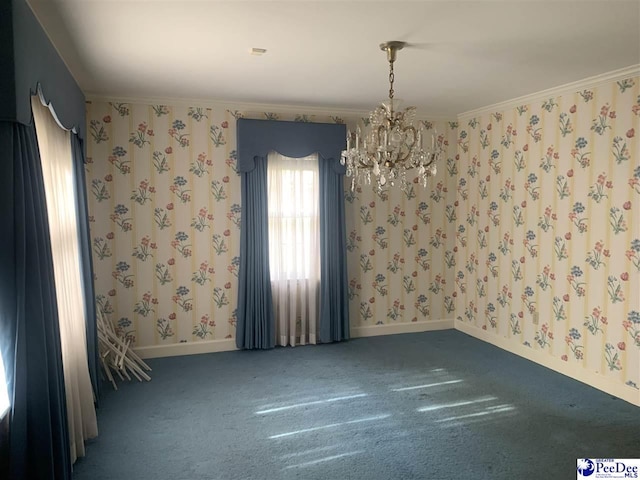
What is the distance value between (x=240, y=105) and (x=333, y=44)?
6.40ft

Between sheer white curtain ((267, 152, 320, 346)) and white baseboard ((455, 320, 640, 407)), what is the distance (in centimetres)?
186

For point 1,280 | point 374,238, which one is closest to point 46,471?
point 1,280

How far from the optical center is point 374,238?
5141mm

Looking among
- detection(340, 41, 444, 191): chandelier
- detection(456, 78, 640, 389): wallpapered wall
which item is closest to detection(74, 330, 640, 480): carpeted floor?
detection(456, 78, 640, 389): wallpapered wall

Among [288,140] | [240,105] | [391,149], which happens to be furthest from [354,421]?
[240,105]

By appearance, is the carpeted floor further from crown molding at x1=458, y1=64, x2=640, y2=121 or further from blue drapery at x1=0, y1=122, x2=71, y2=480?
crown molding at x1=458, y1=64, x2=640, y2=121

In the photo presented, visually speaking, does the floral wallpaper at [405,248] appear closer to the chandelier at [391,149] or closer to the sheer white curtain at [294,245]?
the sheer white curtain at [294,245]

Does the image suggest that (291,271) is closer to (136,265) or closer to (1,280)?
(136,265)

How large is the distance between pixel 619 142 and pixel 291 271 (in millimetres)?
3098

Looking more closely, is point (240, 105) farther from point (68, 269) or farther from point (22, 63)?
point (22, 63)

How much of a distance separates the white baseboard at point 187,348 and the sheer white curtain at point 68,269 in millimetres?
1298

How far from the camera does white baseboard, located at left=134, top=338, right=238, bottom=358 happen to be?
14.7 ft

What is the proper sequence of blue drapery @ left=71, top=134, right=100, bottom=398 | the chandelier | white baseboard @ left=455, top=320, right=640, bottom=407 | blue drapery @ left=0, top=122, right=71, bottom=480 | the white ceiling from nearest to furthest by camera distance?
blue drapery @ left=0, top=122, right=71, bottom=480 < the white ceiling < the chandelier < blue drapery @ left=71, top=134, right=100, bottom=398 < white baseboard @ left=455, top=320, right=640, bottom=407

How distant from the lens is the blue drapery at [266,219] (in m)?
4.56
